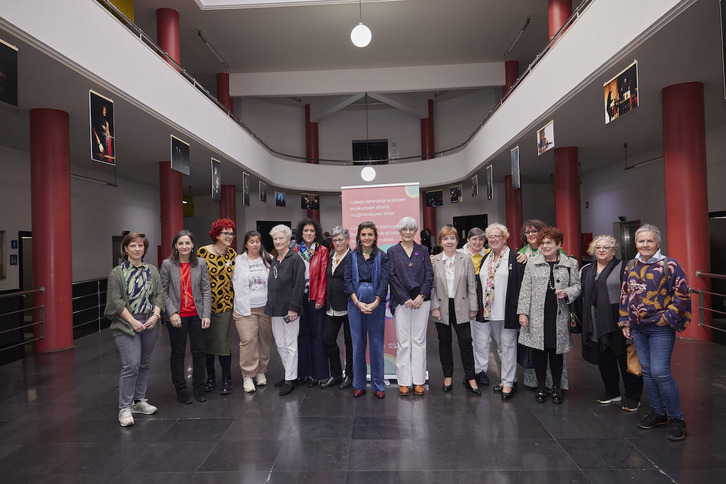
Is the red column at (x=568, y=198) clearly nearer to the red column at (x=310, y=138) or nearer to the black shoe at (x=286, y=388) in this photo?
A: the black shoe at (x=286, y=388)

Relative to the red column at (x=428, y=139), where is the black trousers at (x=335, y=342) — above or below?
below

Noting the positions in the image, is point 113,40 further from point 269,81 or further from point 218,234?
point 269,81

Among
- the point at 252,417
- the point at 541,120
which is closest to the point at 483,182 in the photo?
the point at 541,120

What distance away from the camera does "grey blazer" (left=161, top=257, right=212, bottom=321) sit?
393cm

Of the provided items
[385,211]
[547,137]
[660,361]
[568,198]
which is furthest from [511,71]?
[660,361]

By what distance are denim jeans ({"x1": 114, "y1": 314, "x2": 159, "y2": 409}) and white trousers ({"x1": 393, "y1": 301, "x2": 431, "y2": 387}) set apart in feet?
7.47

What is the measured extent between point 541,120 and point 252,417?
7.10 meters

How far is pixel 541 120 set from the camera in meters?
7.83

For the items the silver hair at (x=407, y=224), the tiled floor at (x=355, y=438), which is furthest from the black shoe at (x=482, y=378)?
the silver hair at (x=407, y=224)

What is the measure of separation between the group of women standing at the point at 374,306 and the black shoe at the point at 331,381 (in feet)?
0.05

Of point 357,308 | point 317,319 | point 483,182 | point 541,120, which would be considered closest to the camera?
point 357,308

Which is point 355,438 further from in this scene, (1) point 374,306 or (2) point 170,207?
(2) point 170,207

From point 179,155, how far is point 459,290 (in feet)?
20.4

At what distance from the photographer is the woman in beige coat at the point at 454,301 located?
13.6 feet
